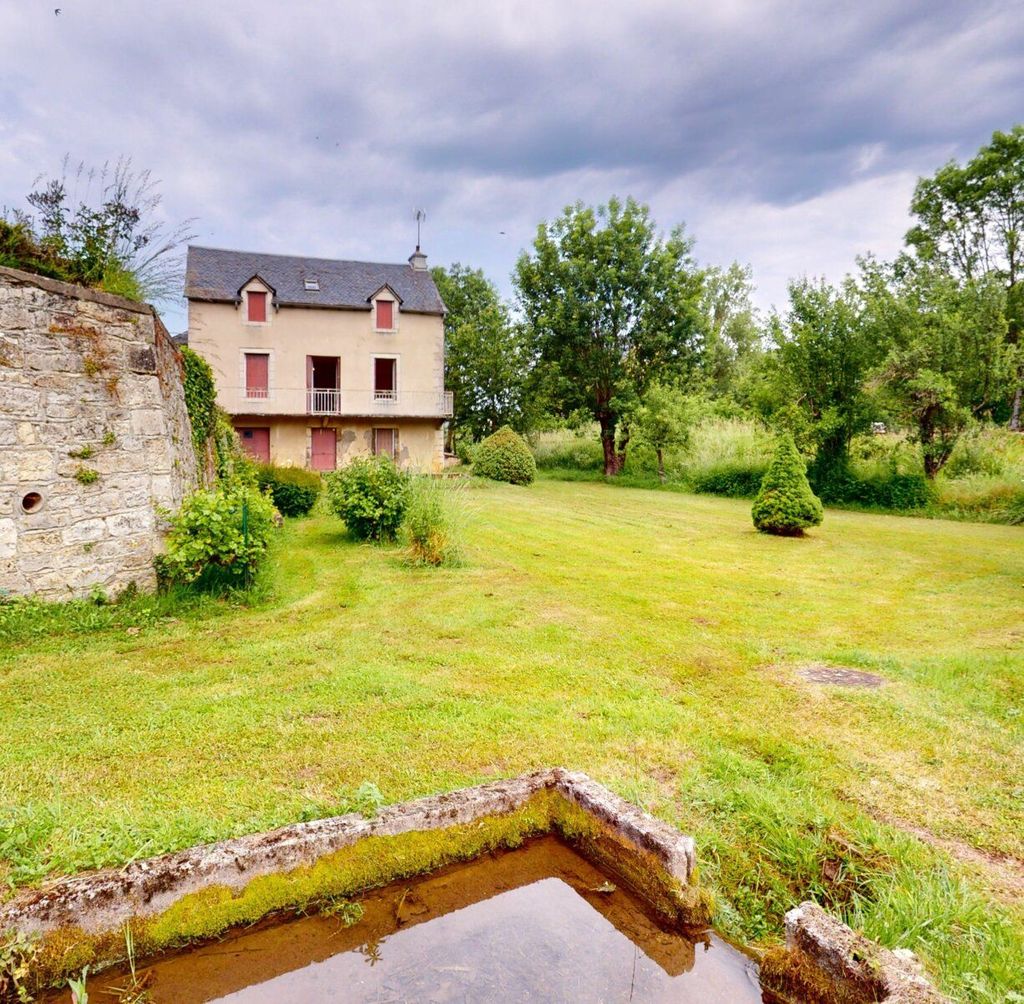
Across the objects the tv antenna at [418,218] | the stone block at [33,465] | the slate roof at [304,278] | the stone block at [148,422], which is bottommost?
the stone block at [33,465]

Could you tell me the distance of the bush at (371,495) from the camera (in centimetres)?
824

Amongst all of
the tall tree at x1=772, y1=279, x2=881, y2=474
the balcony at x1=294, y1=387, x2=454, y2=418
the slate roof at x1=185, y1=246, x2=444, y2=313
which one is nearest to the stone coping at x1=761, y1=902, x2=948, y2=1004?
the tall tree at x1=772, y1=279, x2=881, y2=474

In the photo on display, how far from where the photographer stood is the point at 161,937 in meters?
1.81

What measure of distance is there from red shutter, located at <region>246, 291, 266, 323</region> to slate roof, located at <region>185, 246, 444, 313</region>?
1.53 ft

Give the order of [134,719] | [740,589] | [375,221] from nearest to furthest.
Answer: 1. [134,719]
2. [740,589]
3. [375,221]

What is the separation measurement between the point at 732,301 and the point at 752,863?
37.9 m

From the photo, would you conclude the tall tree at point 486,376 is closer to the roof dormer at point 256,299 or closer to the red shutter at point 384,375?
the red shutter at point 384,375

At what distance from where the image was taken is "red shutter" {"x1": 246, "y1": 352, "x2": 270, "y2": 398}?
2084 centimetres

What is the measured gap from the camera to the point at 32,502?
4.70 meters

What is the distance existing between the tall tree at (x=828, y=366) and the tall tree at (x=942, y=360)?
2.12ft

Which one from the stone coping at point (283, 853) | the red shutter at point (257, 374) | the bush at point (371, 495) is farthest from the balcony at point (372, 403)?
the stone coping at point (283, 853)

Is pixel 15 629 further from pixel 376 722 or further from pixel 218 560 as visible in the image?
pixel 376 722

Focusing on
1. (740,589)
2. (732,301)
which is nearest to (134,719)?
(740,589)

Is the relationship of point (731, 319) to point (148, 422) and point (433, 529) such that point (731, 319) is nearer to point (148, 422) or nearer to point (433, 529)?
point (433, 529)
